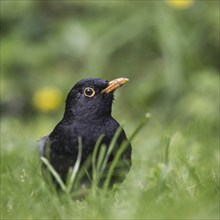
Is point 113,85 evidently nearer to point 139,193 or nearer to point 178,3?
point 139,193

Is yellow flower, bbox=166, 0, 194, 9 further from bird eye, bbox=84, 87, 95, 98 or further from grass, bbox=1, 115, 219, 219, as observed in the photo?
bird eye, bbox=84, 87, 95, 98

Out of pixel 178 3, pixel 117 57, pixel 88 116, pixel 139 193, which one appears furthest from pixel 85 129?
pixel 117 57

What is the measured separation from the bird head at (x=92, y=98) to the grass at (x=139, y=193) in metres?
0.37

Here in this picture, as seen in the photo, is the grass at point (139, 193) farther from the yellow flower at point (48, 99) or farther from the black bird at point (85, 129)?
the yellow flower at point (48, 99)

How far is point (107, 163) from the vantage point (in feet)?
13.5

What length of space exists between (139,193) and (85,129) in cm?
93

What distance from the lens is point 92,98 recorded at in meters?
4.60

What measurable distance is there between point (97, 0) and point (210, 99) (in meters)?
1.73

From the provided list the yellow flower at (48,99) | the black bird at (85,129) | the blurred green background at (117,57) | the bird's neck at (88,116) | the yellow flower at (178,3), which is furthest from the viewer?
the yellow flower at (48,99)

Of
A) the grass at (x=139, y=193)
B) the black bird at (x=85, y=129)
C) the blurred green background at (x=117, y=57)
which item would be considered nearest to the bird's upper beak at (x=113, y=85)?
the black bird at (x=85, y=129)

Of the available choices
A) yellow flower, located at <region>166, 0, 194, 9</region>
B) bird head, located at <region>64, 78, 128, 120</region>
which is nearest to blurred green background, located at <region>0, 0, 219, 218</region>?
yellow flower, located at <region>166, 0, 194, 9</region>

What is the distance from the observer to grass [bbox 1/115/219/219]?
3344mm

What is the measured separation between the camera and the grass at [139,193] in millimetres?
3344

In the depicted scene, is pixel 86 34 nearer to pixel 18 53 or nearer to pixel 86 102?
pixel 18 53
